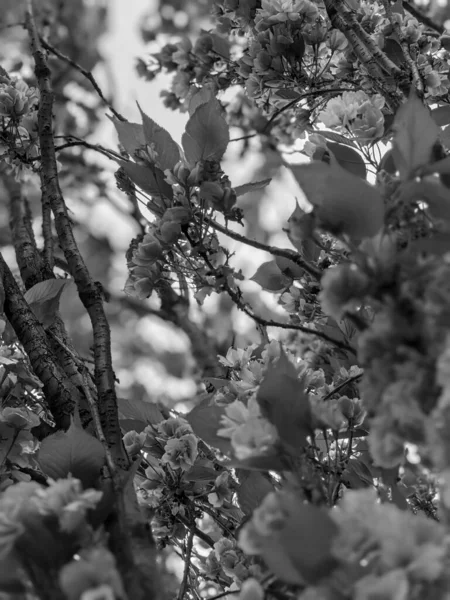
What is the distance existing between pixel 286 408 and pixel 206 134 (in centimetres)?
50

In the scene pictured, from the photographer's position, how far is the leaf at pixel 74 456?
81cm

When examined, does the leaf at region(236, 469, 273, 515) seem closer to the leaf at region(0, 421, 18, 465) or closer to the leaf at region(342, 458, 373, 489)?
the leaf at region(342, 458, 373, 489)

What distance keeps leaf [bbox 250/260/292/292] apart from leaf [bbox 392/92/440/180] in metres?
0.74

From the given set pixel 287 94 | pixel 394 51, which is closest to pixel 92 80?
pixel 287 94

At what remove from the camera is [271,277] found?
145 cm

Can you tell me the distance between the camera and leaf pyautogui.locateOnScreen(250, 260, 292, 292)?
1.45 metres

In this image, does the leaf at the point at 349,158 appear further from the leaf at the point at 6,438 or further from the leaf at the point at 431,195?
the leaf at the point at 6,438

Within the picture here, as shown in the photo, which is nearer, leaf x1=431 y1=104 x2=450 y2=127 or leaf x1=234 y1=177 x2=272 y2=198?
leaf x1=234 y1=177 x2=272 y2=198

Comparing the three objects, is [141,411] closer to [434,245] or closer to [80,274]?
[80,274]

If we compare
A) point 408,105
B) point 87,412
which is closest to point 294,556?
point 408,105

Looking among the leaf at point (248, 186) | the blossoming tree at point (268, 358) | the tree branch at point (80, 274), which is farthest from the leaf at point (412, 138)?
the tree branch at point (80, 274)

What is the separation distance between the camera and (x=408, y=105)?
0.72m

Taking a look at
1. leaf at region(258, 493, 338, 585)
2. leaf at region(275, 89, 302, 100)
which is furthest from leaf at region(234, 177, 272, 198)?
leaf at region(258, 493, 338, 585)

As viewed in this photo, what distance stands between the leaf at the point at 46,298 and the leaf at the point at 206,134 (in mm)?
404
